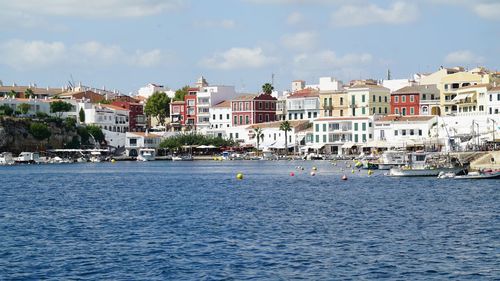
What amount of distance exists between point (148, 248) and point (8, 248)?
5032mm

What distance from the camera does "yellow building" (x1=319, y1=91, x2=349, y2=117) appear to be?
128m

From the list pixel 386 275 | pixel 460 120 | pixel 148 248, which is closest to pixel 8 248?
pixel 148 248

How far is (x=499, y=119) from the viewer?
10094 cm

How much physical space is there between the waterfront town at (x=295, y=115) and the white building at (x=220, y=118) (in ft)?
0.52

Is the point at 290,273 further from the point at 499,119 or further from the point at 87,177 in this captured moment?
the point at 499,119

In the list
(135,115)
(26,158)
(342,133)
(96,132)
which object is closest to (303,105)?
(342,133)

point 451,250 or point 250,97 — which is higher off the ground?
point 250,97

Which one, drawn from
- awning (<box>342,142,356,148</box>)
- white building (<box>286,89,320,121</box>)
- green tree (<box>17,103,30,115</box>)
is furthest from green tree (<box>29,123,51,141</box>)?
awning (<box>342,142,356,148</box>)

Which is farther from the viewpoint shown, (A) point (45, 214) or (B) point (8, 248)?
(A) point (45, 214)

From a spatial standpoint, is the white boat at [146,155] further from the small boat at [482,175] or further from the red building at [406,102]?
the small boat at [482,175]

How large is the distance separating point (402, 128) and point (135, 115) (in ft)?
195

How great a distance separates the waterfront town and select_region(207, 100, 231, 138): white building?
0.16 m

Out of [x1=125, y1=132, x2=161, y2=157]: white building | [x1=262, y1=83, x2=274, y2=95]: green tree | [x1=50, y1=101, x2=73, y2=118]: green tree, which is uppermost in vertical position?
[x1=262, y1=83, x2=274, y2=95]: green tree

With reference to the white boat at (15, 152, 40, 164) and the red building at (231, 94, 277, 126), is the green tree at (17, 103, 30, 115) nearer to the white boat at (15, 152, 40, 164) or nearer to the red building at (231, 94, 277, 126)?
the white boat at (15, 152, 40, 164)
